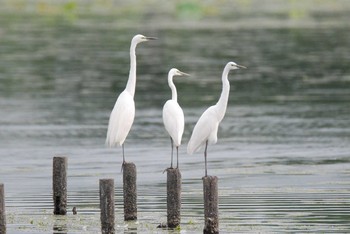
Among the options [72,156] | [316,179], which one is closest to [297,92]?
[72,156]

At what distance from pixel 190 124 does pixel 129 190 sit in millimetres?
14992

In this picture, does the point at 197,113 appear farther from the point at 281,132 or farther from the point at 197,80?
the point at 197,80

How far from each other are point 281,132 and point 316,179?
25.8ft

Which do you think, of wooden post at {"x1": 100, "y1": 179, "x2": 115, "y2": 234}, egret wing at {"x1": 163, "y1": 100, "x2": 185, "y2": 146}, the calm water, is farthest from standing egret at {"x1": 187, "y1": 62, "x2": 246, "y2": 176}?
wooden post at {"x1": 100, "y1": 179, "x2": 115, "y2": 234}

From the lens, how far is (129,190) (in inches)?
706

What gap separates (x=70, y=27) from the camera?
226ft

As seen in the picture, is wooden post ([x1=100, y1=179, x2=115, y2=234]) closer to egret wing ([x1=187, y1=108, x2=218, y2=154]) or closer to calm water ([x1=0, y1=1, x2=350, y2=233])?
calm water ([x1=0, y1=1, x2=350, y2=233])

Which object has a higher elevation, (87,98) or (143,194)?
(87,98)

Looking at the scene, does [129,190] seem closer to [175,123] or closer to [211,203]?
[175,123]

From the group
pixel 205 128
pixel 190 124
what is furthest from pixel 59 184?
pixel 190 124

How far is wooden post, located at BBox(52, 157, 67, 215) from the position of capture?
1853 cm

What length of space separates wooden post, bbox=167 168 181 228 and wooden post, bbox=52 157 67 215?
6.62 ft

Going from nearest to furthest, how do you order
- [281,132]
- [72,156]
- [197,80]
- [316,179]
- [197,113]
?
[316,179], [72,156], [281,132], [197,113], [197,80]

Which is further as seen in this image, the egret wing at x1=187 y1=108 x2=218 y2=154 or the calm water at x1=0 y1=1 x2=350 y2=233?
the calm water at x1=0 y1=1 x2=350 y2=233
